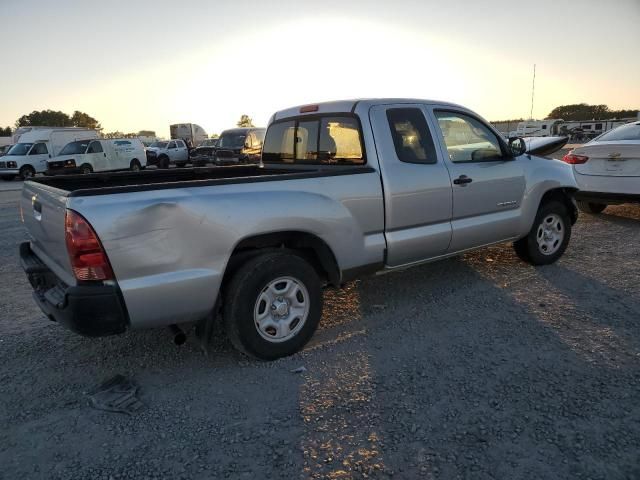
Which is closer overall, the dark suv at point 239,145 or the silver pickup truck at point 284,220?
the silver pickup truck at point 284,220

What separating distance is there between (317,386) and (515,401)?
124 centimetres

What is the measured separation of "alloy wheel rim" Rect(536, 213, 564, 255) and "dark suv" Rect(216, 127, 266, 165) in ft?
46.8

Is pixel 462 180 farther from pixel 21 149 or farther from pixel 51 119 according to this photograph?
pixel 51 119

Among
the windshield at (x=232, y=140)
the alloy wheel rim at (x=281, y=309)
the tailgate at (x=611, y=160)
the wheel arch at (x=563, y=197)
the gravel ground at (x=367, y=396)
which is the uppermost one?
the windshield at (x=232, y=140)

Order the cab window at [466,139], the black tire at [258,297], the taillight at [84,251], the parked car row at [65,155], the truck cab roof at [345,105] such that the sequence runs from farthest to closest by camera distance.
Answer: the parked car row at [65,155] < the cab window at [466,139] < the truck cab roof at [345,105] < the black tire at [258,297] < the taillight at [84,251]

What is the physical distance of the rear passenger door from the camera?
3.96 metres

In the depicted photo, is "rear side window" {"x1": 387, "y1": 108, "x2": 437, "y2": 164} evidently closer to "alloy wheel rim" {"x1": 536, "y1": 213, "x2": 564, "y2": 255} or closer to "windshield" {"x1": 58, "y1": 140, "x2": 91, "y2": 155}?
"alloy wheel rim" {"x1": 536, "y1": 213, "x2": 564, "y2": 255}

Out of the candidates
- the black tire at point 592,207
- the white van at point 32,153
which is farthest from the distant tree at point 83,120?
the black tire at point 592,207

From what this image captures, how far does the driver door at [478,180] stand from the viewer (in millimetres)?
4465

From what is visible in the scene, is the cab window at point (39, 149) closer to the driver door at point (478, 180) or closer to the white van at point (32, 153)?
the white van at point (32, 153)

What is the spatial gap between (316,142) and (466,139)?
152 centimetres

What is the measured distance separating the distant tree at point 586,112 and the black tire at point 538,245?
97.4 metres

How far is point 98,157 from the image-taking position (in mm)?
22953

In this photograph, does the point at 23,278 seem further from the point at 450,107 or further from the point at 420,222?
the point at 450,107
